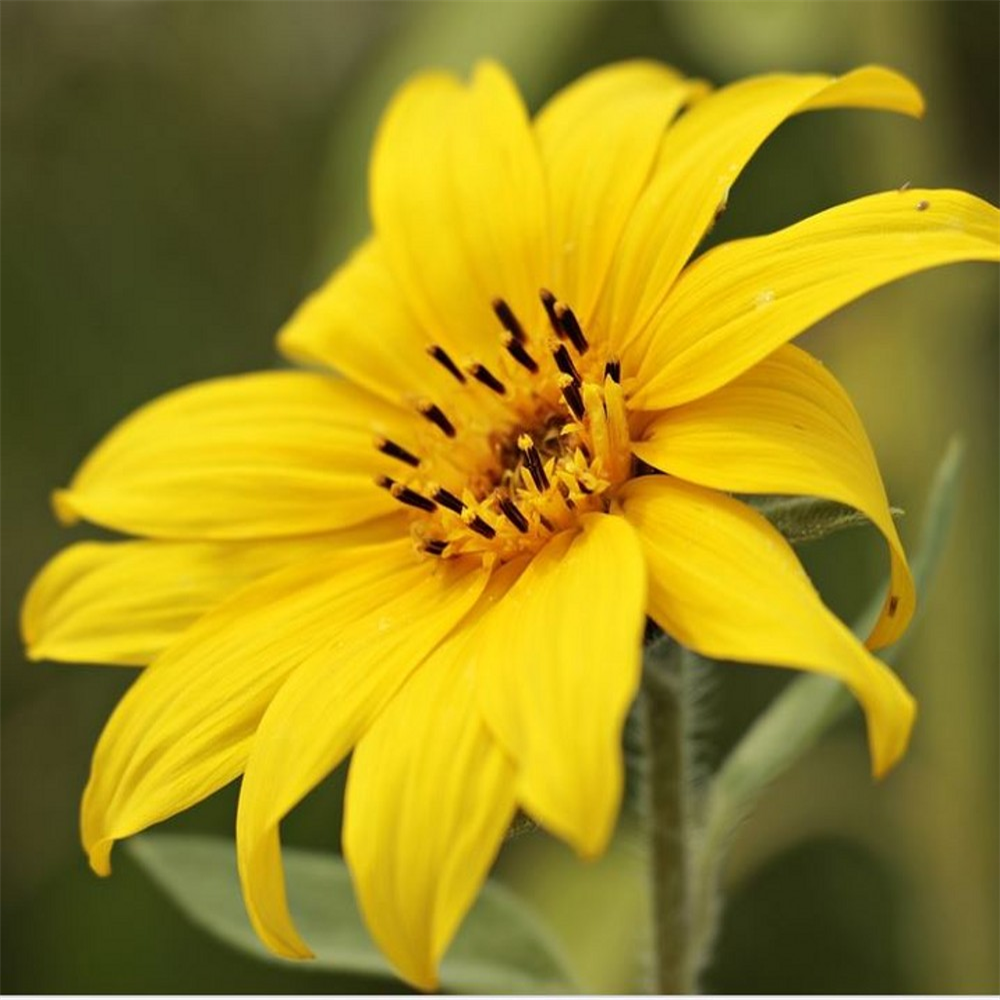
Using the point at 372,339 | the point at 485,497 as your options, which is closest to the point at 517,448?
the point at 485,497

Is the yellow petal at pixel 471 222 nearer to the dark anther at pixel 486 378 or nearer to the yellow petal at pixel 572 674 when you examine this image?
the dark anther at pixel 486 378

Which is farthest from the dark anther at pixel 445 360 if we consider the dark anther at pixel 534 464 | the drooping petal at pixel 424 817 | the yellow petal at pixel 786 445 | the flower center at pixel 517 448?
the drooping petal at pixel 424 817

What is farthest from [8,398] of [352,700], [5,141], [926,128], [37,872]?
[352,700]

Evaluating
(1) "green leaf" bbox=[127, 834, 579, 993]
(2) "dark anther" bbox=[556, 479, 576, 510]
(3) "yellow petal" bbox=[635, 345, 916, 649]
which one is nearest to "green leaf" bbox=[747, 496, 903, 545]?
(3) "yellow petal" bbox=[635, 345, 916, 649]

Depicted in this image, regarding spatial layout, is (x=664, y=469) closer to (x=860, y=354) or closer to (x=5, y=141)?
(x=860, y=354)

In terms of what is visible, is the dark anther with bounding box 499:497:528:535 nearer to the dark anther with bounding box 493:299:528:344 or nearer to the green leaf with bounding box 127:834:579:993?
the dark anther with bounding box 493:299:528:344

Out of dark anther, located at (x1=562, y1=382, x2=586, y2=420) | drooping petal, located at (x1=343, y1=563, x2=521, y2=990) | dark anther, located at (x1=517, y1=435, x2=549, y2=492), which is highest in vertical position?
dark anther, located at (x1=562, y1=382, x2=586, y2=420)
